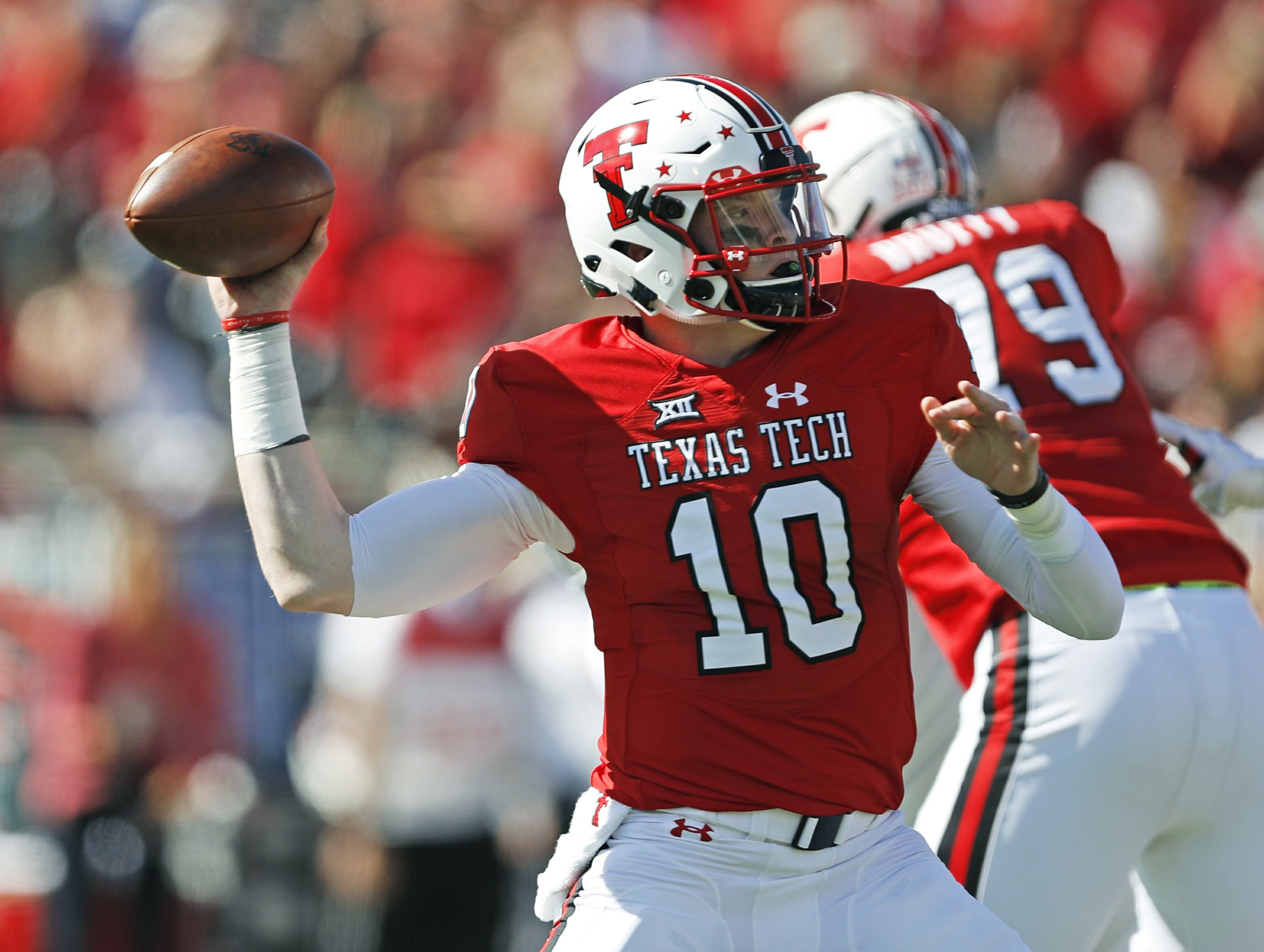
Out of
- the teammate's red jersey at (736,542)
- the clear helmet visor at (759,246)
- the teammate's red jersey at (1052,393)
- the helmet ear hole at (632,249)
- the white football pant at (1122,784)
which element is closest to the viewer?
the teammate's red jersey at (736,542)

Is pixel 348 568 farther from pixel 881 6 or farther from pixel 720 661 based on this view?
pixel 881 6

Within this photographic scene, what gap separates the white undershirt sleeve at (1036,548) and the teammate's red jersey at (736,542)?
82mm

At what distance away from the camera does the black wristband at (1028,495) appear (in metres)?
2.02

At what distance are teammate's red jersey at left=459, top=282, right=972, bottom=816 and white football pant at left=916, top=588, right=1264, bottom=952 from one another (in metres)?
0.49

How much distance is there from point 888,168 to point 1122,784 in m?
1.42

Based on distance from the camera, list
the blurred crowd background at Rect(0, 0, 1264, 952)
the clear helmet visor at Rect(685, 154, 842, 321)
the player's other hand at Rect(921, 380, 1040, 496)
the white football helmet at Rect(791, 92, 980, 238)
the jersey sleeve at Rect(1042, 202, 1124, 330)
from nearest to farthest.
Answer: the player's other hand at Rect(921, 380, 1040, 496) < the clear helmet visor at Rect(685, 154, 842, 321) < the jersey sleeve at Rect(1042, 202, 1124, 330) < the white football helmet at Rect(791, 92, 980, 238) < the blurred crowd background at Rect(0, 0, 1264, 952)

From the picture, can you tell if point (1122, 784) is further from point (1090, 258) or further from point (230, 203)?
point (230, 203)

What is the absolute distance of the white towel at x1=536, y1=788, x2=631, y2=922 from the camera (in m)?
2.10

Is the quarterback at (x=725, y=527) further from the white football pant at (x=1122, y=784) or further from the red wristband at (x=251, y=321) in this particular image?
the white football pant at (x=1122, y=784)

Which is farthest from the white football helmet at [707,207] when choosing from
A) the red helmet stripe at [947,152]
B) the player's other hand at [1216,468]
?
the player's other hand at [1216,468]

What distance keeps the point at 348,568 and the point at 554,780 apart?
3.06 metres

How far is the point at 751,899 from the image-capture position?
202cm

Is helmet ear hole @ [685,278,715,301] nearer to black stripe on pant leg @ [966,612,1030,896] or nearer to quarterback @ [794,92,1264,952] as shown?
quarterback @ [794,92,1264,952]

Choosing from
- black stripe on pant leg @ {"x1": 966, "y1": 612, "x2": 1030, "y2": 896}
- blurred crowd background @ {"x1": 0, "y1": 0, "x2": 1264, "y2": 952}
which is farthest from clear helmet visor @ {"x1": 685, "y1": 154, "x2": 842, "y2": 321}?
blurred crowd background @ {"x1": 0, "y1": 0, "x2": 1264, "y2": 952}
